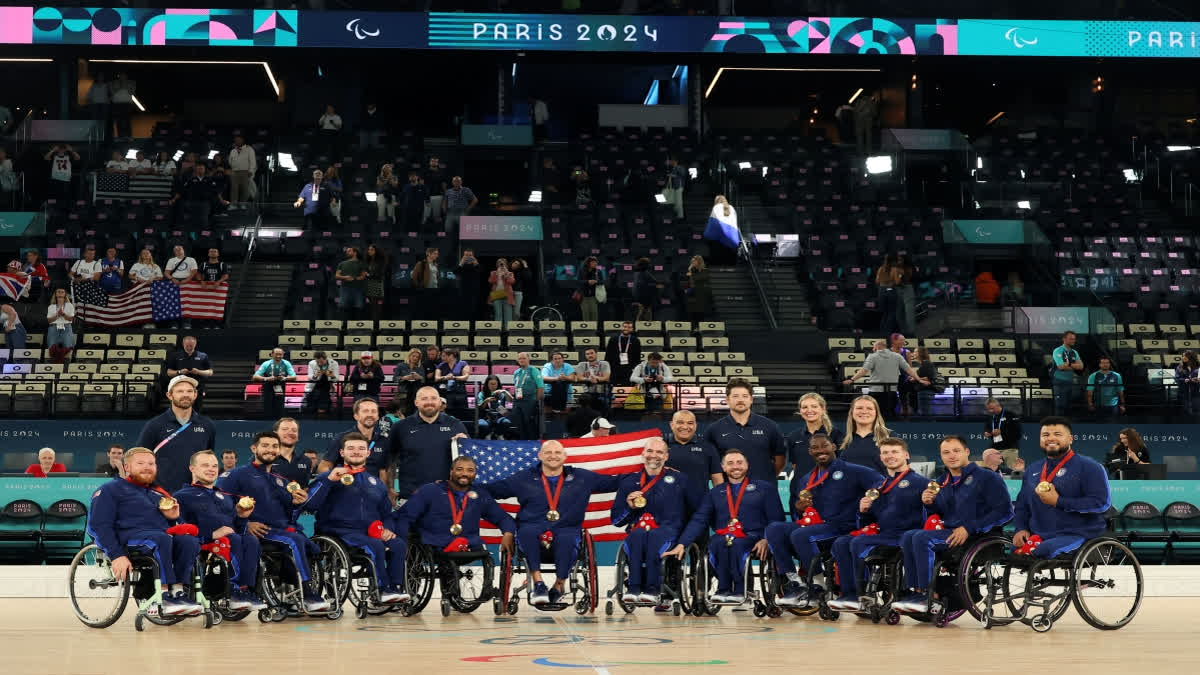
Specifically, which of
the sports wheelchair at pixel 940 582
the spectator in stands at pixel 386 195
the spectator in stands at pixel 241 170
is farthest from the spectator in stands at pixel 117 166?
the sports wheelchair at pixel 940 582

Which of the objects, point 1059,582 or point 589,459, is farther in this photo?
point 589,459

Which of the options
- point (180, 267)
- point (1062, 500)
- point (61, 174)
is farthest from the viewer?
point (61, 174)

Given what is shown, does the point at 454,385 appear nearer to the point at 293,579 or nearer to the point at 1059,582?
the point at 293,579

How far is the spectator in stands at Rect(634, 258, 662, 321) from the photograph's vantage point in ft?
83.3

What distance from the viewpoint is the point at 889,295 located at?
83.7 ft

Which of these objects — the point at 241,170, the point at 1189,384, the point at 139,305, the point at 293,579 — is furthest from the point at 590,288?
the point at 293,579

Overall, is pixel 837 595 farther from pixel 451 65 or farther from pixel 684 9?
pixel 451 65

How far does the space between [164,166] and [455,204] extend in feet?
20.4

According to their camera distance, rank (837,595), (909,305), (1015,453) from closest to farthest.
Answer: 1. (837,595)
2. (1015,453)
3. (909,305)

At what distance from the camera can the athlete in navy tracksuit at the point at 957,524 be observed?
11484 mm

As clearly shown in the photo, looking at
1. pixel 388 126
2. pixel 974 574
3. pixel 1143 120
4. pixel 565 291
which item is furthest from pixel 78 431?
pixel 1143 120

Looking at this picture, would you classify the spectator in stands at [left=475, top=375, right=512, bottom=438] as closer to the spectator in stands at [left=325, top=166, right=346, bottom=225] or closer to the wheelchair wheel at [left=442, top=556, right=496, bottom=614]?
the wheelchair wheel at [left=442, top=556, right=496, bottom=614]

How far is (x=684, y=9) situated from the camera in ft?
119

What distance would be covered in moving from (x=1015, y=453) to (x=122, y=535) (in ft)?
38.9
